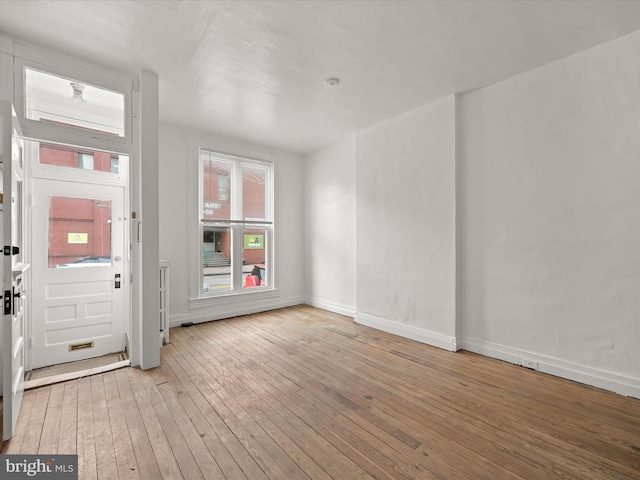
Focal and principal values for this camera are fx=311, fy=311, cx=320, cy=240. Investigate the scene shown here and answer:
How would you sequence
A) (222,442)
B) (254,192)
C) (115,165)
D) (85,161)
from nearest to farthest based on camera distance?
(222,442) → (85,161) → (115,165) → (254,192)

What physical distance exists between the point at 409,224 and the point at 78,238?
4.00 m

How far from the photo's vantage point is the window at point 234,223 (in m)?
5.18

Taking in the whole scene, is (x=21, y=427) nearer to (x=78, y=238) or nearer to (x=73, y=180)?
Result: (x=78, y=238)

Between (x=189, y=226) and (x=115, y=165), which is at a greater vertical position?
(x=115, y=165)

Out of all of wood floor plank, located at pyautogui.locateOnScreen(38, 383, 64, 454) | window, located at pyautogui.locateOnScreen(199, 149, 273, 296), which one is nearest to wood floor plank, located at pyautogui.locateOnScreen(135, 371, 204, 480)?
wood floor plank, located at pyautogui.locateOnScreen(38, 383, 64, 454)

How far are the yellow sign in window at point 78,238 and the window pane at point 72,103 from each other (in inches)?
46.6

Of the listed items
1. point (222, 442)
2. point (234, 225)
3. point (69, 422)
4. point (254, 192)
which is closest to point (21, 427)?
point (69, 422)

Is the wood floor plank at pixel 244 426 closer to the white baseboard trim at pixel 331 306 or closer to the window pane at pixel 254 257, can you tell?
the window pane at pixel 254 257

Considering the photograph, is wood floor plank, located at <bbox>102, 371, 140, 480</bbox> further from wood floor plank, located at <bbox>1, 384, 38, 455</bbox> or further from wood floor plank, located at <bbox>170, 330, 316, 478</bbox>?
wood floor plank, located at <bbox>170, 330, 316, 478</bbox>

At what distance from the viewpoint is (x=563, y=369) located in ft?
9.70

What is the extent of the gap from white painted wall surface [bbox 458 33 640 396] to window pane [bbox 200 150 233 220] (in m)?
3.72

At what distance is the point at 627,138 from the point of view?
8.72ft

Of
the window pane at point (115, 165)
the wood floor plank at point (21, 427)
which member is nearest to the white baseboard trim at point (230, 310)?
the wood floor plank at point (21, 427)

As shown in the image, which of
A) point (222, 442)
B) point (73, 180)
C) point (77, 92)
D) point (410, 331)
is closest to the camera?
point (222, 442)
